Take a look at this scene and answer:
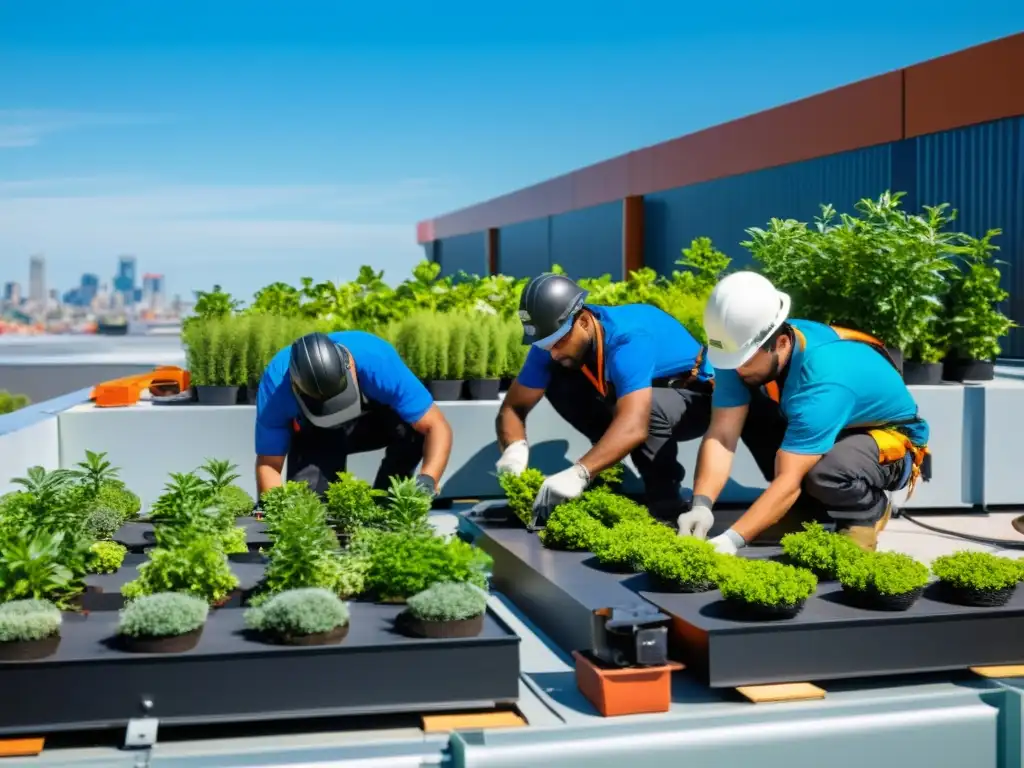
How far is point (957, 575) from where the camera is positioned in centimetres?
364

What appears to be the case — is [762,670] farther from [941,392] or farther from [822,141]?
[822,141]

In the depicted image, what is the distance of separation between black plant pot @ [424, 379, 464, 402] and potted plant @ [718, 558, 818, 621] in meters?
3.62

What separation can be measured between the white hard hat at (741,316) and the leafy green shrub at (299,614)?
210 cm

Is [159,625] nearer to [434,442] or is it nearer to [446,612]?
[446,612]

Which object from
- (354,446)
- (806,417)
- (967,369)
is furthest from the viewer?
(967,369)

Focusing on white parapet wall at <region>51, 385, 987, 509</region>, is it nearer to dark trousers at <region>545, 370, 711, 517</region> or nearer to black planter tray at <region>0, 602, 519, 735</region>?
dark trousers at <region>545, 370, 711, 517</region>

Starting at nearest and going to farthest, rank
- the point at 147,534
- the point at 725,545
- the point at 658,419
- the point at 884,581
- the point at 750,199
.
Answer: the point at 884,581 → the point at 725,545 → the point at 147,534 → the point at 658,419 → the point at 750,199

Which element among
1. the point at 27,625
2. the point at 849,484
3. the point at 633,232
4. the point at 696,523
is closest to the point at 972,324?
the point at 849,484

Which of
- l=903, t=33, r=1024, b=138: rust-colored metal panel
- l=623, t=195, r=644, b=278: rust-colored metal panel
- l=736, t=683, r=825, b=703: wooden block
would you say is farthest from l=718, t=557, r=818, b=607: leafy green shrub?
l=623, t=195, r=644, b=278: rust-colored metal panel

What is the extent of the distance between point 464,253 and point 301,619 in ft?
109

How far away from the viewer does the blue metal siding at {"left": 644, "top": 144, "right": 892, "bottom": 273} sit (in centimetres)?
1393

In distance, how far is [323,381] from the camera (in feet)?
16.3

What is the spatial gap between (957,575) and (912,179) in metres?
10.1

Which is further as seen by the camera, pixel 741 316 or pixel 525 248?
pixel 525 248
